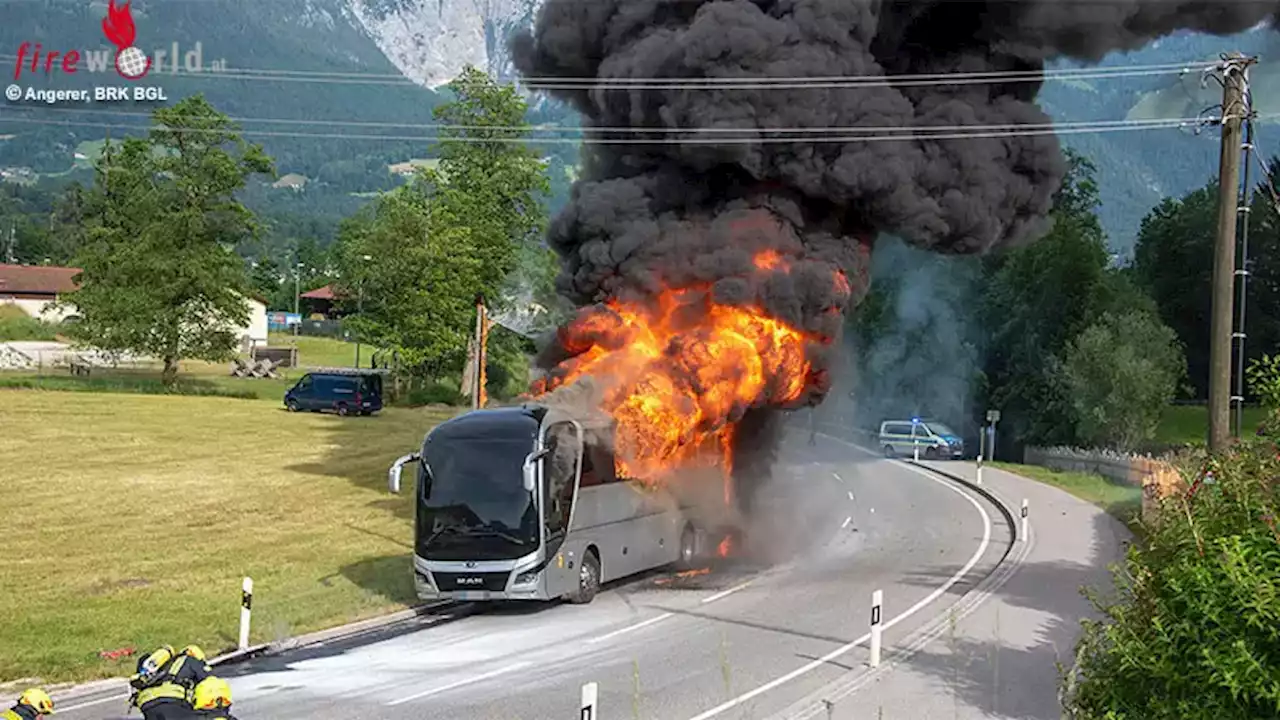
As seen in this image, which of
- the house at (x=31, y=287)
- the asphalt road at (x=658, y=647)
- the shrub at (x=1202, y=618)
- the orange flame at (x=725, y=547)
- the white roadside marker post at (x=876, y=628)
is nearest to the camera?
the shrub at (x=1202, y=618)

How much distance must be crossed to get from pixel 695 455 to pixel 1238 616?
16.8 meters

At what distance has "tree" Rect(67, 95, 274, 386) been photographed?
2336 inches

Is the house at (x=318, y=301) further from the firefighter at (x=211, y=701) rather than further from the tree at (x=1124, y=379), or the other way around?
the firefighter at (x=211, y=701)

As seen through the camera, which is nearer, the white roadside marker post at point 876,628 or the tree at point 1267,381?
the tree at point 1267,381

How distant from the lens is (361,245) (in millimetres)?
60469

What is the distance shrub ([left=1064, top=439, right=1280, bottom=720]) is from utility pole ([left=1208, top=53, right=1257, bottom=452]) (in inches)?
432

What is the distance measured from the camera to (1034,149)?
27359 mm

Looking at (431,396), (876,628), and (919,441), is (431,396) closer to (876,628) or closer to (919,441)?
(919,441)

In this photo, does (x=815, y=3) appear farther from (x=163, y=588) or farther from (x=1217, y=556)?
(x=1217, y=556)

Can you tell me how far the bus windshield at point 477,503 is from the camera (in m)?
18.8

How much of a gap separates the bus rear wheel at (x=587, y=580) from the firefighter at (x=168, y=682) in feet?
37.5

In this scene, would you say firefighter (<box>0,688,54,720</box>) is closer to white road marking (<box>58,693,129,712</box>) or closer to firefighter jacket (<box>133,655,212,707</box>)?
firefighter jacket (<box>133,655,212,707</box>)

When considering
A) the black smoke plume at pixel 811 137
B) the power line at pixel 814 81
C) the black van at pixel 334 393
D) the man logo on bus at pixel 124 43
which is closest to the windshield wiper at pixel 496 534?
the black smoke plume at pixel 811 137

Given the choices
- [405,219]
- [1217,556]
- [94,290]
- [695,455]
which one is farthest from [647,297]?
[94,290]
